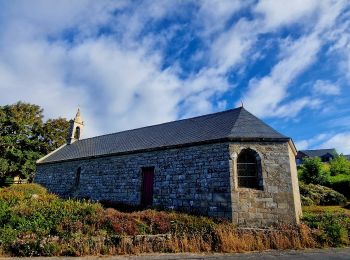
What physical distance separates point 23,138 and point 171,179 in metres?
20.9

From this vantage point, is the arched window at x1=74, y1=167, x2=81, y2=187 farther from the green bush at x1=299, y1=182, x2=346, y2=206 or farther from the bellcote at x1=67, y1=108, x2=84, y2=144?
the green bush at x1=299, y1=182, x2=346, y2=206

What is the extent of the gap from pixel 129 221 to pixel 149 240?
158 centimetres

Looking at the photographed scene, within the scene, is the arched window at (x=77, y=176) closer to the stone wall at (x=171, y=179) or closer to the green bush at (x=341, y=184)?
the stone wall at (x=171, y=179)

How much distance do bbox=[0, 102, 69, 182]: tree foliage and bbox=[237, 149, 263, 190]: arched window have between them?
23.1m

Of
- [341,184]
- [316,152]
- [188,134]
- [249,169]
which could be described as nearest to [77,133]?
[188,134]

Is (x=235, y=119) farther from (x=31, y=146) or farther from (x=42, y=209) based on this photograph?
(x=31, y=146)

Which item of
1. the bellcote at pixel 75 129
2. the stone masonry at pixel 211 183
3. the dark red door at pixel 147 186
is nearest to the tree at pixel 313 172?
the stone masonry at pixel 211 183

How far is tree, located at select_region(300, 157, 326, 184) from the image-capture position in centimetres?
2089

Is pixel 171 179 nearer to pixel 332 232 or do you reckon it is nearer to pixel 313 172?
pixel 332 232

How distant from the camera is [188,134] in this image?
583 inches

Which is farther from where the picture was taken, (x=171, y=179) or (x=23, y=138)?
(x=23, y=138)

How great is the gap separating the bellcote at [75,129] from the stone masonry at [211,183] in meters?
10.8

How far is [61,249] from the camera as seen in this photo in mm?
7727

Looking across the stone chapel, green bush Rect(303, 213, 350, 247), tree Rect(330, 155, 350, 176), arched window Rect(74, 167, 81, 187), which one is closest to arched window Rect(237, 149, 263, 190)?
the stone chapel
